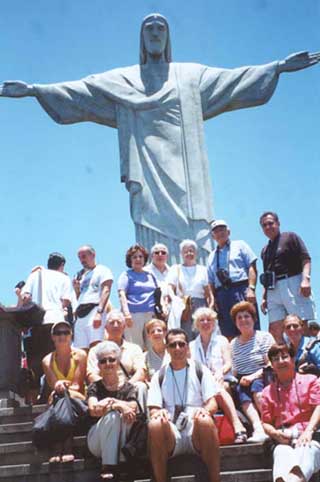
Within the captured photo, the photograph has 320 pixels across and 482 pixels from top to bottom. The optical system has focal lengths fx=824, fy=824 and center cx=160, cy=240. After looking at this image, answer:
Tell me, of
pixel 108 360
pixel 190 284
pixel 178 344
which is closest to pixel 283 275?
pixel 190 284

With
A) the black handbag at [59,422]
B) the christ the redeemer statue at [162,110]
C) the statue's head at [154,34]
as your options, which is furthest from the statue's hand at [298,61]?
the black handbag at [59,422]

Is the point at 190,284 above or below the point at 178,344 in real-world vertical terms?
above

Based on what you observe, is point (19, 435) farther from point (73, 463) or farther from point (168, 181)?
point (168, 181)

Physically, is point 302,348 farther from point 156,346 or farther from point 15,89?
point 15,89

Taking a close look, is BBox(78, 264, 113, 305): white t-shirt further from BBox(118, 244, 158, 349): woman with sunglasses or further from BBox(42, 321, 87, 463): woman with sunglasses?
BBox(42, 321, 87, 463): woman with sunglasses

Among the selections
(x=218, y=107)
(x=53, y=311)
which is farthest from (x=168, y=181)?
(x=53, y=311)

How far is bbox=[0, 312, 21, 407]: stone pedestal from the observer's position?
349 inches

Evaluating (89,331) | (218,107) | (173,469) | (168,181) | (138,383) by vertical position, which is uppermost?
(218,107)

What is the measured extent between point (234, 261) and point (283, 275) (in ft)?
2.15

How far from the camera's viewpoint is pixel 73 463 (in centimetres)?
701

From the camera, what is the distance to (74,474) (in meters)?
6.99

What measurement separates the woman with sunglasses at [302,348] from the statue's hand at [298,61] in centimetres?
788

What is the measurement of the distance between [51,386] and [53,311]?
6.31 feet

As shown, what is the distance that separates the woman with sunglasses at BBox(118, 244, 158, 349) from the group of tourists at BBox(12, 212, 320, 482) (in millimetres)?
14
